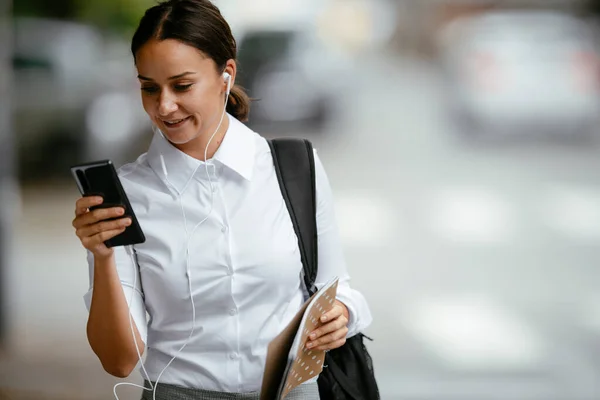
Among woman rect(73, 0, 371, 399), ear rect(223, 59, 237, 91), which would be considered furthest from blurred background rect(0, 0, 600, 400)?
woman rect(73, 0, 371, 399)

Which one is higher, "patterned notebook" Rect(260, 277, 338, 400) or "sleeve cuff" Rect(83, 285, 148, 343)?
"sleeve cuff" Rect(83, 285, 148, 343)

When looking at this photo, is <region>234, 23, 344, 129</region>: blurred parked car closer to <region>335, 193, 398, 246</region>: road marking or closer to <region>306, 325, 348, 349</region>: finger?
<region>335, 193, 398, 246</region>: road marking

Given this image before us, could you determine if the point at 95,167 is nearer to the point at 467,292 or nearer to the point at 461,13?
the point at 467,292

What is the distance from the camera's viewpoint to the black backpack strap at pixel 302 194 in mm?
1794

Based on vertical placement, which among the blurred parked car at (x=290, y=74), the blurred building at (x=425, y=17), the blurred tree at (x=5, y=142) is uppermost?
the blurred building at (x=425, y=17)

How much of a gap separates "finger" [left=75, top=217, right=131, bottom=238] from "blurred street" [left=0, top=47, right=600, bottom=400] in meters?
2.91

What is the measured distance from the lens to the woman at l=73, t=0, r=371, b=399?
5.44 ft

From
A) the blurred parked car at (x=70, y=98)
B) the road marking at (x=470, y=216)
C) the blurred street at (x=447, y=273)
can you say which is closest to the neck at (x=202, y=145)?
the blurred street at (x=447, y=273)

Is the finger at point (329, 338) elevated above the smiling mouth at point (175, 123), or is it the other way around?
the smiling mouth at point (175, 123)

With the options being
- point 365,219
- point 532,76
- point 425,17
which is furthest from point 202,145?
point 425,17

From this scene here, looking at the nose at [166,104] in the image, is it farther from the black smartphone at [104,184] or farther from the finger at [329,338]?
the finger at [329,338]

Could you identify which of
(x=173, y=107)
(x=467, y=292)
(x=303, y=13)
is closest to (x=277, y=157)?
(x=173, y=107)

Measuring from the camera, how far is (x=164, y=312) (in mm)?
1721

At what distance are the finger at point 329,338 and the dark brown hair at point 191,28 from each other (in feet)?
1.84
